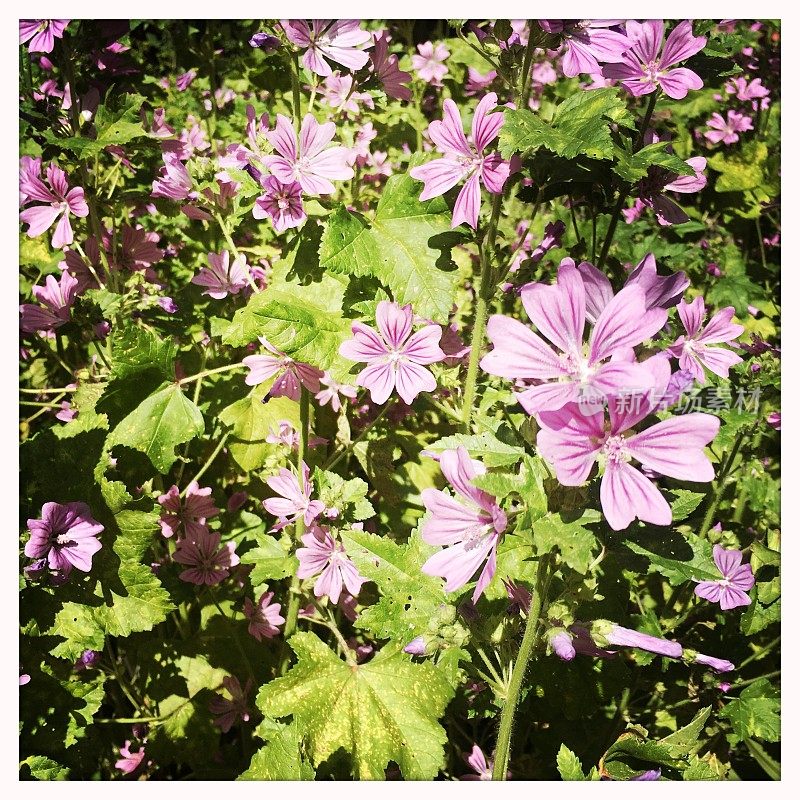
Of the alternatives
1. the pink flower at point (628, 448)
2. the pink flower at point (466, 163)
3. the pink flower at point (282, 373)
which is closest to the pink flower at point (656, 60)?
the pink flower at point (466, 163)

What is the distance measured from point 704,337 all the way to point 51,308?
5.15 feet

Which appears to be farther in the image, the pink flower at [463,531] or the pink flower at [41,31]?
the pink flower at [41,31]

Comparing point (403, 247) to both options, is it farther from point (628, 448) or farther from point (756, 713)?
point (756, 713)

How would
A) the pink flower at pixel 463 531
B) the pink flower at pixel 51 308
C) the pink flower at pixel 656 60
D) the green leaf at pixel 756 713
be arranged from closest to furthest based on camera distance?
the pink flower at pixel 463 531, the pink flower at pixel 656 60, the green leaf at pixel 756 713, the pink flower at pixel 51 308

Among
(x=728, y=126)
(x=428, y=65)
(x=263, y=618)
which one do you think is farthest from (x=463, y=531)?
(x=728, y=126)

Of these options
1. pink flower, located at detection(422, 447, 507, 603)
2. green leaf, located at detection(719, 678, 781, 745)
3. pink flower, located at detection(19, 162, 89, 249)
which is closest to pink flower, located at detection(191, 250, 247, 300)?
pink flower, located at detection(19, 162, 89, 249)

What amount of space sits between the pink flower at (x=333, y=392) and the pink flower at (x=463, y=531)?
2.45 ft

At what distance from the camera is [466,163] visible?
4.69 ft

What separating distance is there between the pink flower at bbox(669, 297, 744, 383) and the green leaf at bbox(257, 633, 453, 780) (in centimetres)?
81

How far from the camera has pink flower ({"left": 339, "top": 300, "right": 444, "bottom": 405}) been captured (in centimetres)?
146

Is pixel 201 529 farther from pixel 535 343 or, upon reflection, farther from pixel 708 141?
pixel 708 141

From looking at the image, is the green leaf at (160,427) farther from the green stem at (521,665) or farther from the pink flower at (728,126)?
the pink flower at (728,126)

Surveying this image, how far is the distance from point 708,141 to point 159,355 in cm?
376

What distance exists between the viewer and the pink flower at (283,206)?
151 cm
